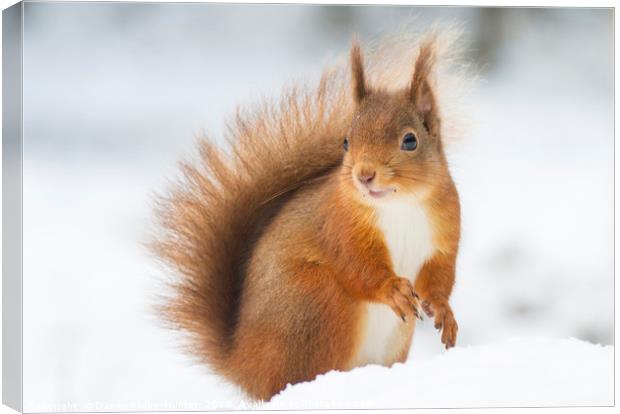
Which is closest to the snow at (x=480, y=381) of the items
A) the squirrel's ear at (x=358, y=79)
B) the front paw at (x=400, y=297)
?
the front paw at (x=400, y=297)

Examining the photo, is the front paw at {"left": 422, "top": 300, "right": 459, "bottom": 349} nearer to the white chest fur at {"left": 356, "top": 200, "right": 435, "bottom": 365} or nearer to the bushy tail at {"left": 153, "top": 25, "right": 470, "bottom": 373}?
the white chest fur at {"left": 356, "top": 200, "right": 435, "bottom": 365}

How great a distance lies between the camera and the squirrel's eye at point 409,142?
9.01 ft

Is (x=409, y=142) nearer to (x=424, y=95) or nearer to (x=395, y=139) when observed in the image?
(x=395, y=139)

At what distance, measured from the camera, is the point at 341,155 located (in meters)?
3.04

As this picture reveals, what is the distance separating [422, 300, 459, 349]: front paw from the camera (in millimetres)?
2918

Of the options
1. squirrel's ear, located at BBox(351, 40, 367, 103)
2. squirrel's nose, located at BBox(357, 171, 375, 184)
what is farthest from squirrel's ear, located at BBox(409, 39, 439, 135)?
squirrel's nose, located at BBox(357, 171, 375, 184)

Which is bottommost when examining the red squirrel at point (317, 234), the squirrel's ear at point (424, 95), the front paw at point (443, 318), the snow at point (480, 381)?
the snow at point (480, 381)

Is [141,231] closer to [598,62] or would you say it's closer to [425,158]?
[425,158]

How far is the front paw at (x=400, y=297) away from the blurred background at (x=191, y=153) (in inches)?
Answer: 11.0

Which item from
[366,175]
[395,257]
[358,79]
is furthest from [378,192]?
[358,79]

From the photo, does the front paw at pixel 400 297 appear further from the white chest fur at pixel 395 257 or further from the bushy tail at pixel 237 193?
the bushy tail at pixel 237 193

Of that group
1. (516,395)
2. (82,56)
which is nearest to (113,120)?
(82,56)

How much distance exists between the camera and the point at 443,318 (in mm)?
2920

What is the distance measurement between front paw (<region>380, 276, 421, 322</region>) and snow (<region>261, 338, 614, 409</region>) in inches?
8.3
